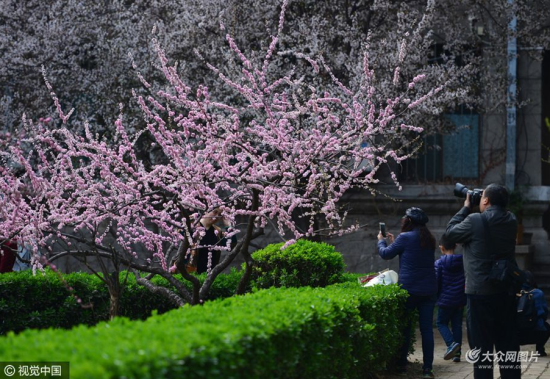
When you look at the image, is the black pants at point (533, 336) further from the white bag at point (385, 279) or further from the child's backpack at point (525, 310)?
the white bag at point (385, 279)

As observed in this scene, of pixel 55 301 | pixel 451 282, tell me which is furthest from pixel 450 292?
pixel 55 301

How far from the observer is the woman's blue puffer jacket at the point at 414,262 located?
8.70m

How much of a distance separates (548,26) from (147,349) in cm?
1363

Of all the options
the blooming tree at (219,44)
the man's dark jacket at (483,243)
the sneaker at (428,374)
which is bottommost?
the sneaker at (428,374)

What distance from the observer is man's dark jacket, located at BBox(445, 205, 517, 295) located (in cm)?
699

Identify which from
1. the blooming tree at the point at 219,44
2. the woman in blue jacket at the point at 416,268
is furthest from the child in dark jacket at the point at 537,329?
the blooming tree at the point at 219,44

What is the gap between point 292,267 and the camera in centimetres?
909

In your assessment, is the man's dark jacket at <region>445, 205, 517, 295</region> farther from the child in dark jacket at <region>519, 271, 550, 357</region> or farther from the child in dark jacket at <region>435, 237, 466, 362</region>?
the child in dark jacket at <region>435, 237, 466, 362</region>

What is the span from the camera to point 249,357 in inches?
183

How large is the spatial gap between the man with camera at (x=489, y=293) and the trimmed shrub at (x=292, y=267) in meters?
2.31

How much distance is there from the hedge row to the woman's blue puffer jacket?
84 cm

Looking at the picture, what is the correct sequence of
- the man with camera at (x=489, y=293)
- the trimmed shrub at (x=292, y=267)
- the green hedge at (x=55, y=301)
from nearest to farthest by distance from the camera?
the man with camera at (x=489, y=293)
the green hedge at (x=55, y=301)
the trimmed shrub at (x=292, y=267)

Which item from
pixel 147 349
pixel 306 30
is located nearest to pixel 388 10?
pixel 306 30

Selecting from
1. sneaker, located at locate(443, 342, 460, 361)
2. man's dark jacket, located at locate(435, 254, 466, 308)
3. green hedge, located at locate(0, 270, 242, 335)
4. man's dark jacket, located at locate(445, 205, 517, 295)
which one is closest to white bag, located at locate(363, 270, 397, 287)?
man's dark jacket, located at locate(435, 254, 466, 308)
